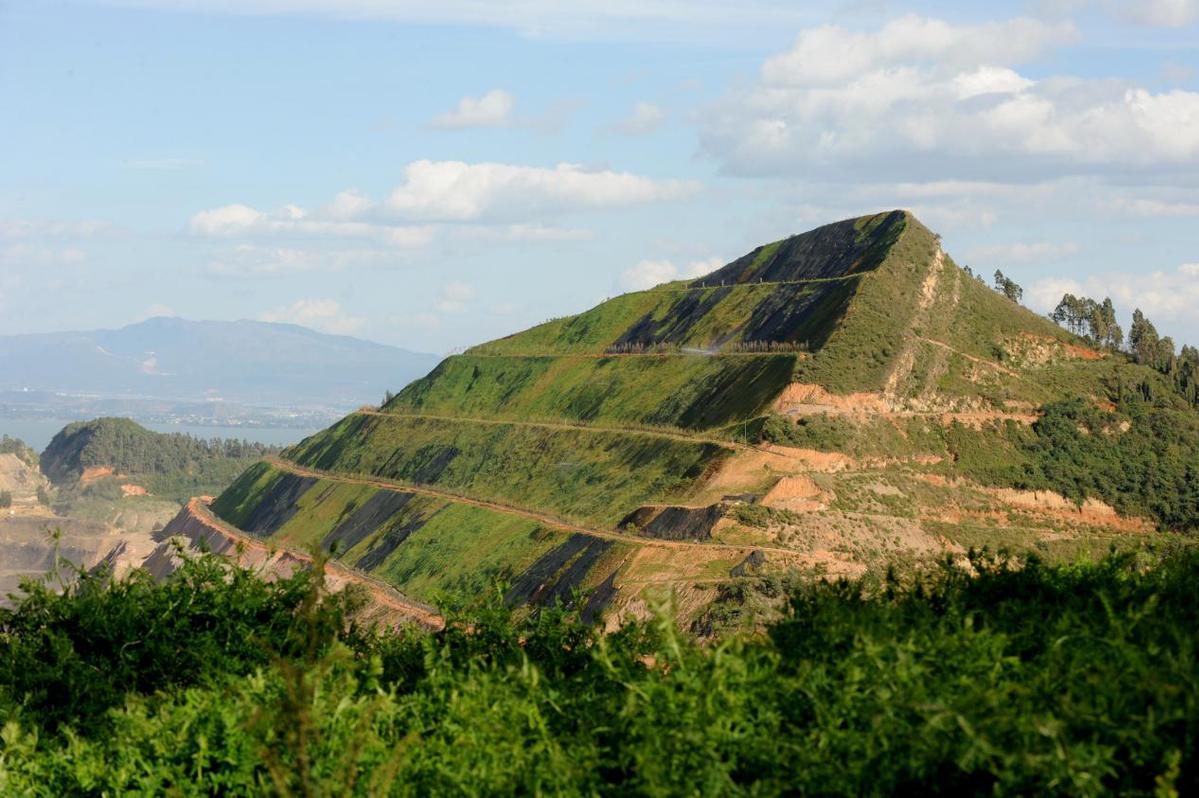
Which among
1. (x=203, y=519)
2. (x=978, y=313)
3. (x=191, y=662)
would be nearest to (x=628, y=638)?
(x=191, y=662)

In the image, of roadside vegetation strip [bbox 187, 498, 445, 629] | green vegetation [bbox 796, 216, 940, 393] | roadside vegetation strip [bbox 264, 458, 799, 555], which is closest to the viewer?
roadside vegetation strip [bbox 264, 458, 799, 555]

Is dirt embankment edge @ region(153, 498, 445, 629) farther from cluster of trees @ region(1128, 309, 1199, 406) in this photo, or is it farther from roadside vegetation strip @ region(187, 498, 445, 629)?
cluster of trees @ region(1128, 309, 1199, 406)

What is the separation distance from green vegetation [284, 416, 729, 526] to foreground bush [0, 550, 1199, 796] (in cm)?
6785

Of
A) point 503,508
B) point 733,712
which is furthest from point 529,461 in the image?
point 733,712

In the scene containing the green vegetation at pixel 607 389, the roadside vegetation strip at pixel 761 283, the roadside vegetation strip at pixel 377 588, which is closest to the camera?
the roadside vegetation strip at pixel 377 588

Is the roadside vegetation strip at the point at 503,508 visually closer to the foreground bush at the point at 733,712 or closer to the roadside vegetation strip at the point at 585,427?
the roadside vegetation strip at the point at 585,427

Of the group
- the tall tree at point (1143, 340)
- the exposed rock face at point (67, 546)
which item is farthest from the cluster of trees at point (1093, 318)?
the exposed rock face at point (67, 546)

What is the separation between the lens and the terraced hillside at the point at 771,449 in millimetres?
83375

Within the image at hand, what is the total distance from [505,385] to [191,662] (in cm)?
11912

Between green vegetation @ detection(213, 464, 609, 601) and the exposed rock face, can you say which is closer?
green vegetation @ detection(213, 464, 609, 601)

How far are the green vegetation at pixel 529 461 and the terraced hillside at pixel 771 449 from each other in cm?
32

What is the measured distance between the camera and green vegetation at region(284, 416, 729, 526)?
3846 inches

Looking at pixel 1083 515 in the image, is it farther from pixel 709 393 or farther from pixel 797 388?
pixel 709 393

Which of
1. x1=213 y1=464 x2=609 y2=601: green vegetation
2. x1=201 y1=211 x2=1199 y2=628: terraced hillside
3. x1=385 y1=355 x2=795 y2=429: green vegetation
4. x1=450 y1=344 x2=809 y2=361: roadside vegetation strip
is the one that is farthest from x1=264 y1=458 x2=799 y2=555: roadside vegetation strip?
x1=450 y1=344 x2=809 y2=361: roadside vegetation strip
